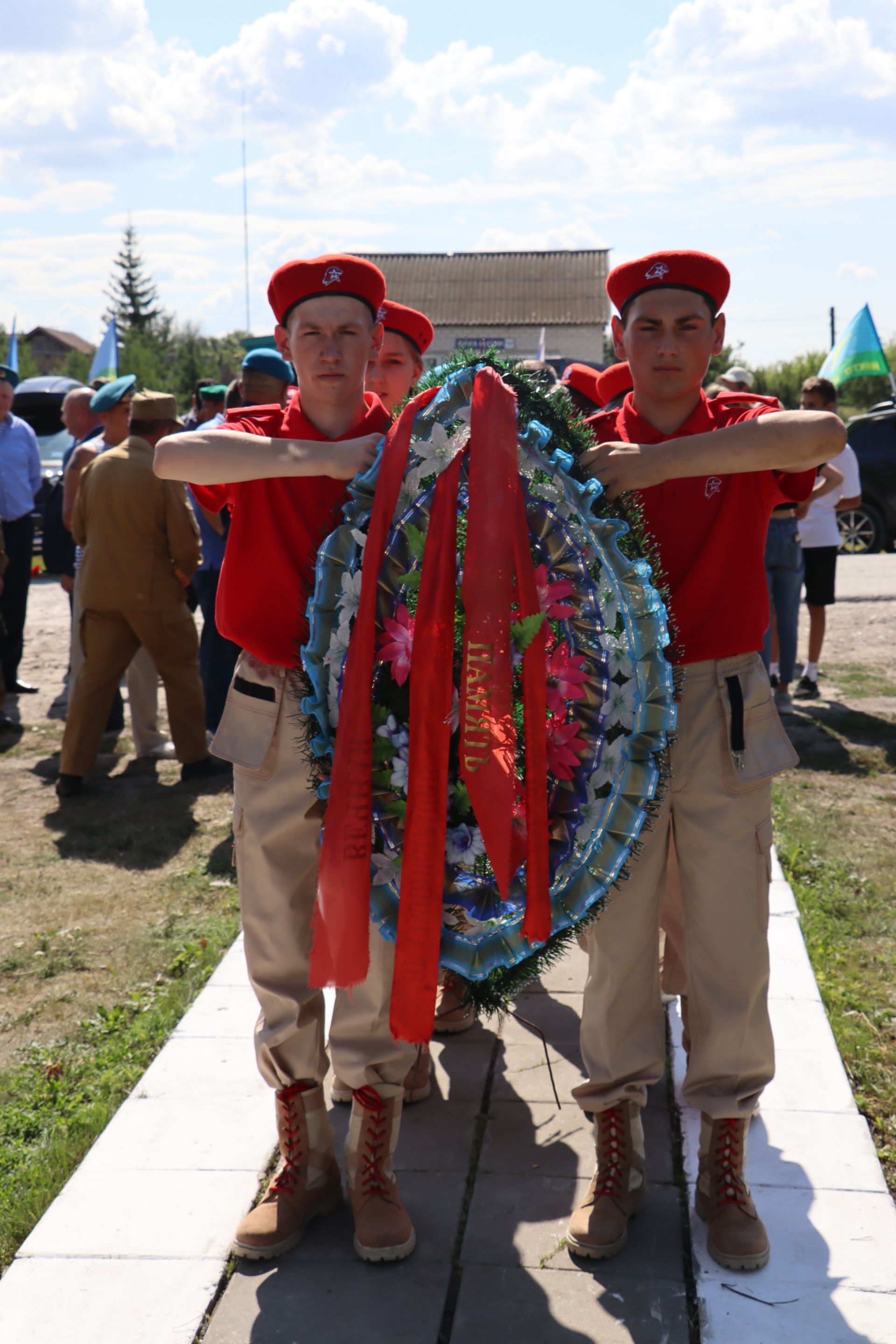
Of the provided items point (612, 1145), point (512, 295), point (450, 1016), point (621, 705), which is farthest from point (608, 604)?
point (512, 295)

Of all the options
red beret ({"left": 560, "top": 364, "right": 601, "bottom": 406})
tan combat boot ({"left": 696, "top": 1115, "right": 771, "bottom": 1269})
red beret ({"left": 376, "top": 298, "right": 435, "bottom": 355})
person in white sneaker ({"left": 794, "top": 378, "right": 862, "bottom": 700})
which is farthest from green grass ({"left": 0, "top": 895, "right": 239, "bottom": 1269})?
person in white sneaker ({"left": 794, "top": 378, "right": 862, "bottom": 700})

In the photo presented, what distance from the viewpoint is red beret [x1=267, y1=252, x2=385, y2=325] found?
105 inches

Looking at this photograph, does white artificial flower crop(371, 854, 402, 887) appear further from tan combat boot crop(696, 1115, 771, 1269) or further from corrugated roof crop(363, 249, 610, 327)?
corrugated roof crop(363, 249, 610, 327)

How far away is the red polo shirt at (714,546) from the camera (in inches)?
105

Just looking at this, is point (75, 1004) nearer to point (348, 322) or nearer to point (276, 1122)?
point (276, 1122)

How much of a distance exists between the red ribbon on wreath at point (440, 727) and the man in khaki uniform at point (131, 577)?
4410mm

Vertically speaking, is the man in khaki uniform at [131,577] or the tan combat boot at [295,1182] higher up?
the man in khaki uniform at [131,577]

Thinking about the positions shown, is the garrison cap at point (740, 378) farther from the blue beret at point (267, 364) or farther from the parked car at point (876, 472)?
the parked car at point (876, 472)

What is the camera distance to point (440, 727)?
2.37 metres

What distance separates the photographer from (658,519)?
8.81 feet

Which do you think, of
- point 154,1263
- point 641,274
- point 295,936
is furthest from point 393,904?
point 641,274

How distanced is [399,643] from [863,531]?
1435 cm

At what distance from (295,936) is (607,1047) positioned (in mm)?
792

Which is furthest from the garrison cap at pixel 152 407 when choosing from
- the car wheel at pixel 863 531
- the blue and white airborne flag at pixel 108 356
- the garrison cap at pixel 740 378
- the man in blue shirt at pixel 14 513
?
the car wheel at pixel 863 531
